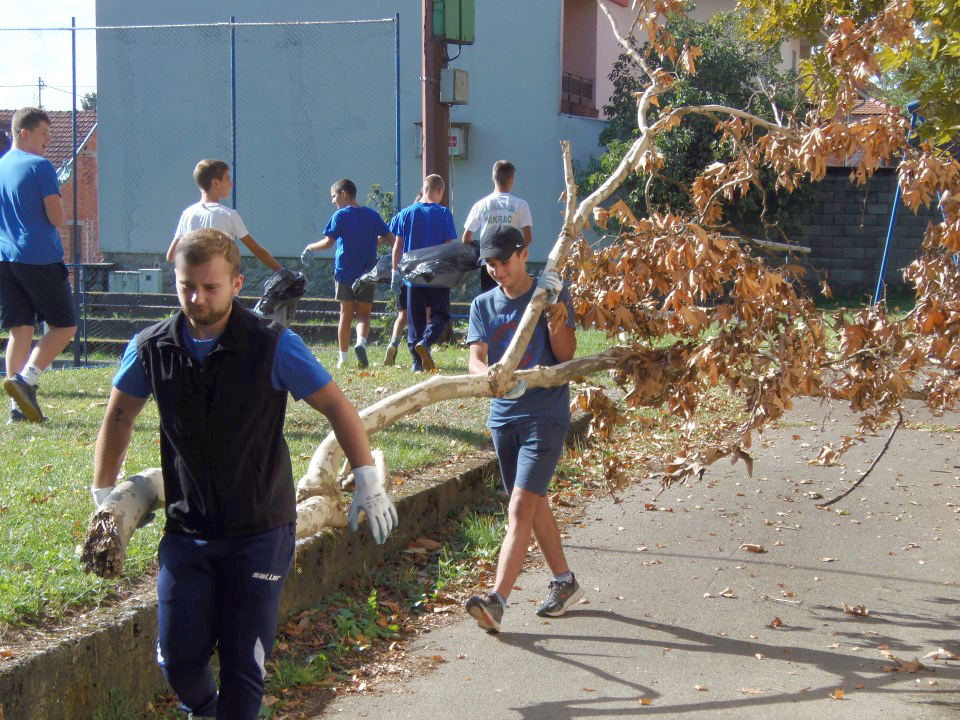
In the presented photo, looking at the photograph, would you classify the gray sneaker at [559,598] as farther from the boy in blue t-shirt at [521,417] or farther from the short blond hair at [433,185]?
the short blond hair at [433,185]

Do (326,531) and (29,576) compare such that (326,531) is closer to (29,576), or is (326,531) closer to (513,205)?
(29,576)

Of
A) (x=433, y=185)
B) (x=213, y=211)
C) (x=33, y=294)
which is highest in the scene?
(x=433, y=185)

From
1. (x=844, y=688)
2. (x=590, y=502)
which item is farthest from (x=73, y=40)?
(x=844, y=688)

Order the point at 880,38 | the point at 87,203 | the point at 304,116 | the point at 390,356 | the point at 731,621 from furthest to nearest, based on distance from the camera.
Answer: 1. the point at 87,203
2. the point at 304,116
3. the point at 390,356
4. the point at 880,38
5. the point at 731,621

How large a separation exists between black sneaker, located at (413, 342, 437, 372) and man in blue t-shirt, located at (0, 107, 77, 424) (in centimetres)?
338

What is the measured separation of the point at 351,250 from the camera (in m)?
11.0

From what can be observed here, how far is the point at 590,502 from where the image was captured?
289 inches

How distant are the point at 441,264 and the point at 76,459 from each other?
14.0 feet

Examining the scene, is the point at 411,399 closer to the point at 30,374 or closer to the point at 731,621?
the point at 731,621

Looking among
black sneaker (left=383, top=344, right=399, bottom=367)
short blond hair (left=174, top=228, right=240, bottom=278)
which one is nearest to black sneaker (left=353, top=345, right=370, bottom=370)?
black sneaker (left=383, top=344, right=399, bottom=367)

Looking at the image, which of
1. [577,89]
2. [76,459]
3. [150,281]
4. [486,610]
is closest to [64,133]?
[150,281]

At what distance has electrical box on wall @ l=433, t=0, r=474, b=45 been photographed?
12.3 meters

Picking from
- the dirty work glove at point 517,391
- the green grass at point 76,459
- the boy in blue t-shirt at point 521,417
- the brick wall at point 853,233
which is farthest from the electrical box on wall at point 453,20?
the brick wall at point 853,233

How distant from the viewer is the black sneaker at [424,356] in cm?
1038
